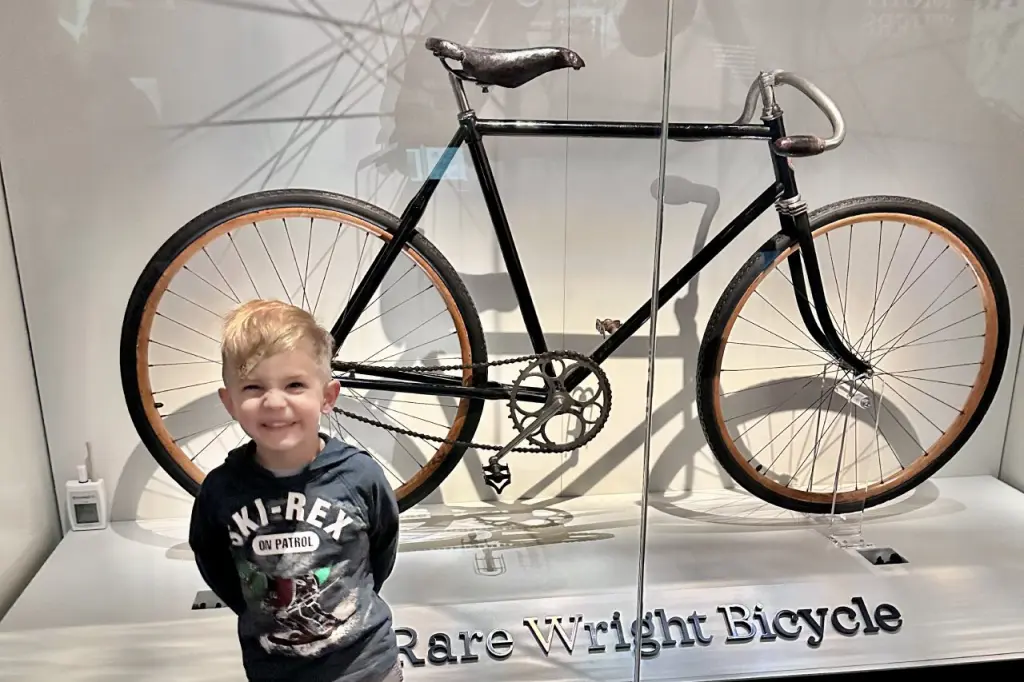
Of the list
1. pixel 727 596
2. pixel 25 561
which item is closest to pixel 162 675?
pixel 25 561

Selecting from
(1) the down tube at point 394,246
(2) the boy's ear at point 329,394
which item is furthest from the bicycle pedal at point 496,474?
(2) the boy's ear at point 329,394

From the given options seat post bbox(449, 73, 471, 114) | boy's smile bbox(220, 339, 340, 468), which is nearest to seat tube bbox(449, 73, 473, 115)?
seat post bbox(449, 73, 471, 114)

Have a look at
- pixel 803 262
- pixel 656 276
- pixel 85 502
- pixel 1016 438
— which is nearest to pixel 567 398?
pixel 656 276

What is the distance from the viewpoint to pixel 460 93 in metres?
1.85

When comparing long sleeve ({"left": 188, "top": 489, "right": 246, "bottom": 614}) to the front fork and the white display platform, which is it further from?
the front fork

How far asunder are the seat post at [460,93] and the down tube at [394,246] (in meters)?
0.04

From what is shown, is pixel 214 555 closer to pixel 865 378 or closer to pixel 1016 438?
pixel 865 378

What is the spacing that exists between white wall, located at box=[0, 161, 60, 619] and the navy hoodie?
3.03 feet

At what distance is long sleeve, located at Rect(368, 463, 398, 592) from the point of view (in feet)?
3.97

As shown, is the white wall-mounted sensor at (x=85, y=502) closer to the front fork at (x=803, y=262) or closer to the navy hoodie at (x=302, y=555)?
the navy hoodie at (x=302, y=555)

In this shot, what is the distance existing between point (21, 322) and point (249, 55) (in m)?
0.80

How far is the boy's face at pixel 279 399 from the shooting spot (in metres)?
1.10

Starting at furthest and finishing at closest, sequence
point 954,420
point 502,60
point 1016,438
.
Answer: point 1016,438 < point 954,420 < point 502,60

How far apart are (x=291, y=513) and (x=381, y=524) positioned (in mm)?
137
